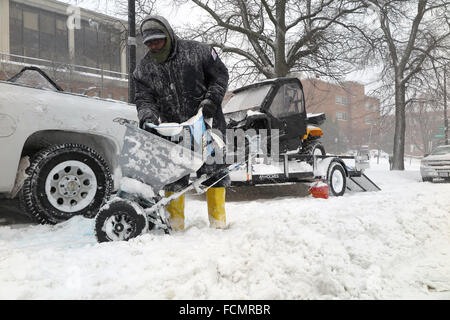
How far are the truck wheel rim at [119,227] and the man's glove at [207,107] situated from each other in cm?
112

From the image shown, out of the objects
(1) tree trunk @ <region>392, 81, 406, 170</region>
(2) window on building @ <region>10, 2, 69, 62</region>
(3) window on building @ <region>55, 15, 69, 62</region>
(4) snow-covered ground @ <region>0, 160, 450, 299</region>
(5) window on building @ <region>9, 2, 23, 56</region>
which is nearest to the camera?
(4) snow-covered ground @ <region>0, 160, 450, 299</region>

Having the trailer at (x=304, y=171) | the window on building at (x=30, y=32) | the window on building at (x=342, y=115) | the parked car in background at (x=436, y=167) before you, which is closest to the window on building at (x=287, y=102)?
the trailer at (x=304, y=171)

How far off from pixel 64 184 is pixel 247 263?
226cm

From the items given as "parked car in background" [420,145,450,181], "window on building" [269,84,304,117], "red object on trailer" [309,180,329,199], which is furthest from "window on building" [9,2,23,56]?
"parked car in background" [420,145,450,181]

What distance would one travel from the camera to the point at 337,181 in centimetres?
729

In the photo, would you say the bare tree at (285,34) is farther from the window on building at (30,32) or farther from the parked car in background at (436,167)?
the window on building at (30,32)

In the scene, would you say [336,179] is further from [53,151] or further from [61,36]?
[61,36]

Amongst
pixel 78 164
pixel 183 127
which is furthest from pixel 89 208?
pixel 183 127

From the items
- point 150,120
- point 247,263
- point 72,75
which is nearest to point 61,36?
point 72,75

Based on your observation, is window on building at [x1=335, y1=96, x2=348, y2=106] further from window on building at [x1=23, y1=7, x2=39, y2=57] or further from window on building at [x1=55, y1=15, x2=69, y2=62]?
window on building at [x1=23, y1=7, x2=39, y2=57]

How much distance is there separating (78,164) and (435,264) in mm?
3318

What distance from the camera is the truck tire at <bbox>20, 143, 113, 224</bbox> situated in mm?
3223

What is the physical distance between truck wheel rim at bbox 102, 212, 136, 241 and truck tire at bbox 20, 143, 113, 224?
1.10 m

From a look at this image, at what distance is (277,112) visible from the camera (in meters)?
6.82
